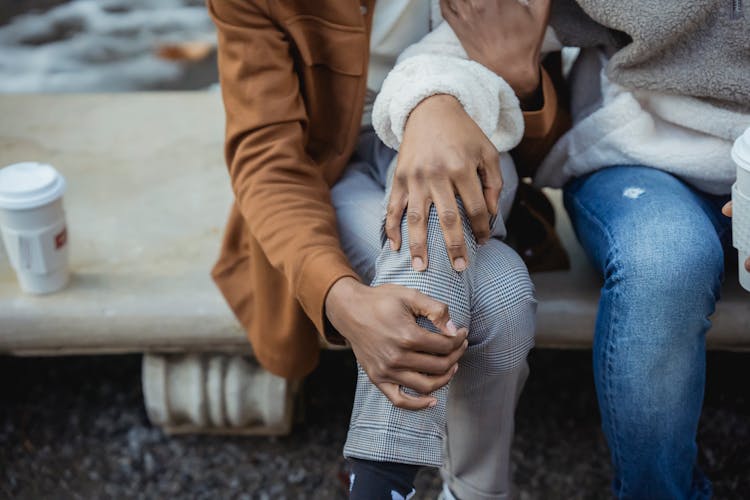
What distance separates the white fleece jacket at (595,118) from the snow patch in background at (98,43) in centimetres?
180

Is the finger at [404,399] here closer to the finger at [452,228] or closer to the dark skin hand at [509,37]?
the finger at [452,228]

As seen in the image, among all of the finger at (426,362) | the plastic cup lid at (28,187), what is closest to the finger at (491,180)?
the finger at (426,362)

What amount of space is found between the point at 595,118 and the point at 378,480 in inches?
26.5

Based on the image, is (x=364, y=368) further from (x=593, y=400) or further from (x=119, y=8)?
(x=119, y=8)

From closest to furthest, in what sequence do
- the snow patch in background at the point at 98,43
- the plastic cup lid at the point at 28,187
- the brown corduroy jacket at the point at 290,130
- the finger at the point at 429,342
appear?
the finger at the point at 429,342
the brown corduroy jacket at the point at 290,130
the plastic cup lid at the point at 28,187
the snow patch in background at the point at 98,43

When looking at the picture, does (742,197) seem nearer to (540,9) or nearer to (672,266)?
(672,266)

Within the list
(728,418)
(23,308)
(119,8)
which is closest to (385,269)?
(23,308)

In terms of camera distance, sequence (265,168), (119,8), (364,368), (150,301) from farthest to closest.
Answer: (119,8) < (150,301) < (265,168) < (364,368)

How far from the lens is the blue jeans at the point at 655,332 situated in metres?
1.28

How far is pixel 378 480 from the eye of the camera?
3.85 ft

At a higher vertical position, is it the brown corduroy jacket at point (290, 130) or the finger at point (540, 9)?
the finger at point (540, 9)

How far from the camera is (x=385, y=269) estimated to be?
1.23 meters

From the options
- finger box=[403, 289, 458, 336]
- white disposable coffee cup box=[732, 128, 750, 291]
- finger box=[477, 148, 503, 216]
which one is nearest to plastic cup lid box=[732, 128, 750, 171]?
white disposable coffee cup box=[732, 128, 750, 291]

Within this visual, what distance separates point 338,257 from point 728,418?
1006 mm
